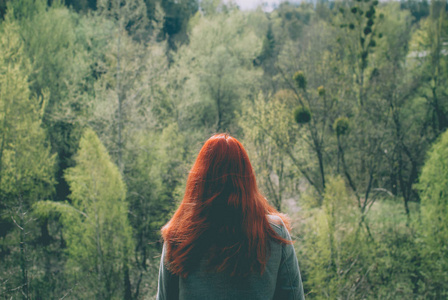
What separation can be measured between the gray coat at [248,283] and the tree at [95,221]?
9.75 m

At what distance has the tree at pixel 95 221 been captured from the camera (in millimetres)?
10289

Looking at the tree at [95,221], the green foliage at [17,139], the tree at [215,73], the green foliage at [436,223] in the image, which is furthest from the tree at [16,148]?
the green foliage at [436,223]

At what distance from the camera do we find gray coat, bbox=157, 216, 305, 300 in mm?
1318

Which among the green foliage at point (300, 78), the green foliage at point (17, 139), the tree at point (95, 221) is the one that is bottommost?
the tree at point (95, 221)

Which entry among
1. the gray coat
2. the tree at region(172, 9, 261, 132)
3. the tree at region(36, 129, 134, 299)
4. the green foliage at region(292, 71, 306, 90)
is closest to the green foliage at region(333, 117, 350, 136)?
the green foliage at region(292, 71, 306, 90)

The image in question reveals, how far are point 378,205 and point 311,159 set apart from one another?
451 centimetres

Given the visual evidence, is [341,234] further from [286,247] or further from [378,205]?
[286,247]

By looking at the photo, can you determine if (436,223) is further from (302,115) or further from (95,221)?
(95,221)

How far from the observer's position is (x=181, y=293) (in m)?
1.35

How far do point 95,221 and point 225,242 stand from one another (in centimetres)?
1036

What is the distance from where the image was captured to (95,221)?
10.5 m

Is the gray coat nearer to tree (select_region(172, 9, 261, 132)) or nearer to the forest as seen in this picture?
the forest

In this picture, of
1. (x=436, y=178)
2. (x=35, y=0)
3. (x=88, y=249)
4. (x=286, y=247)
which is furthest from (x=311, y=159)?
(x=35, y=0)

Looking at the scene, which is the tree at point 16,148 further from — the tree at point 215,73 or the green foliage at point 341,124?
the green foliage at point 341,124
